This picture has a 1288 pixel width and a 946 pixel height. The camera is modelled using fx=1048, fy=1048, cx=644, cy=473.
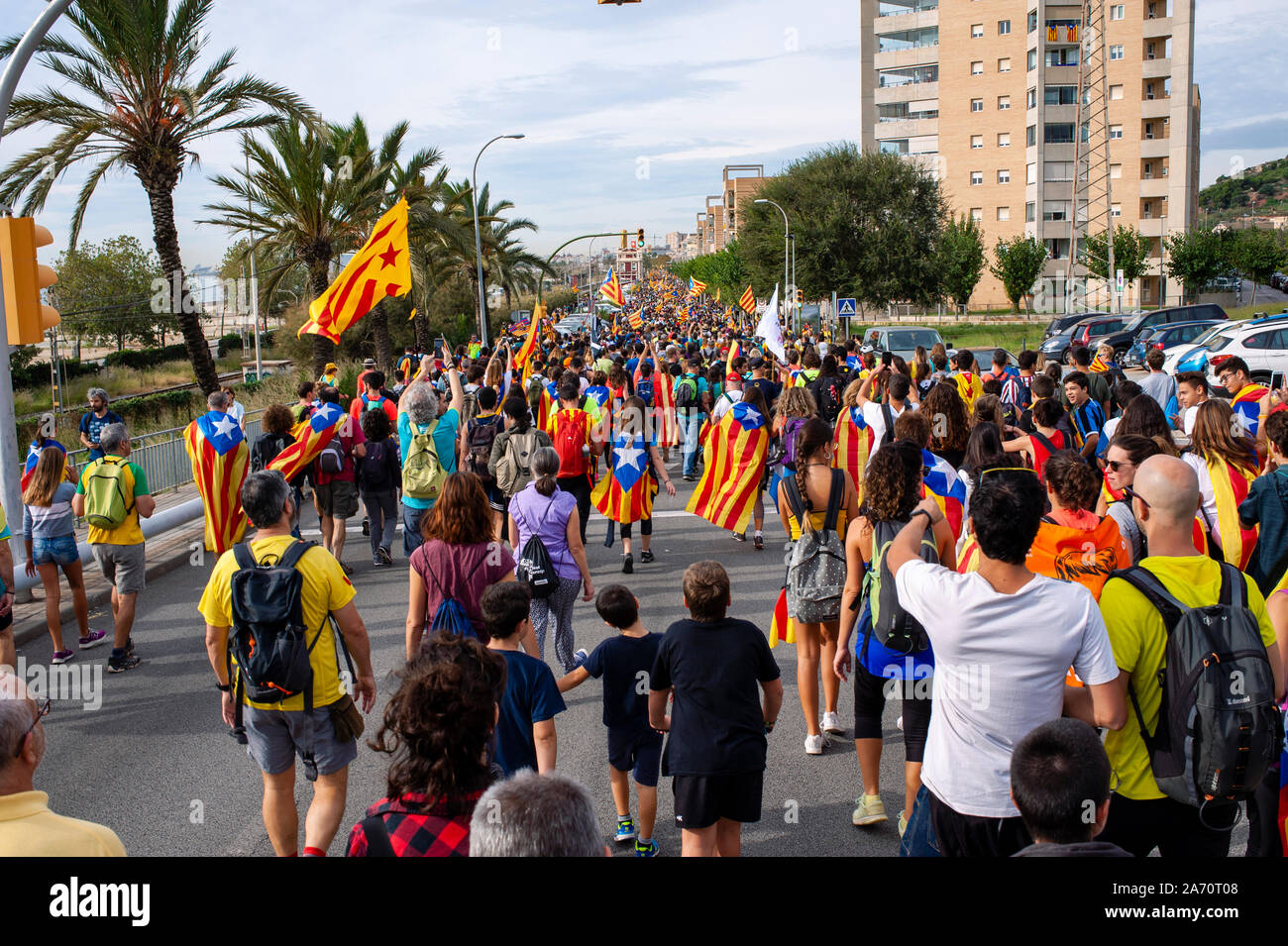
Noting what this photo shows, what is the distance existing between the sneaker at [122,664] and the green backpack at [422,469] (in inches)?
96.7

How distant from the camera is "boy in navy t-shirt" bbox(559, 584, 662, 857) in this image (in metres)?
4.52

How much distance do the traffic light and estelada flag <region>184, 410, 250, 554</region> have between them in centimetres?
141

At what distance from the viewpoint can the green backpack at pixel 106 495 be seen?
7.50m

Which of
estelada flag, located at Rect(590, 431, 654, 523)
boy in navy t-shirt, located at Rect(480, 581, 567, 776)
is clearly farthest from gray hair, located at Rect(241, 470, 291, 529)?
estelada flag, located at Rect(590, 431, 654, 523)

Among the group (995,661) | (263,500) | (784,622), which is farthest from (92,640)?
(995,661)

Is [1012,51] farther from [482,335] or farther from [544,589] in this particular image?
[544,589]

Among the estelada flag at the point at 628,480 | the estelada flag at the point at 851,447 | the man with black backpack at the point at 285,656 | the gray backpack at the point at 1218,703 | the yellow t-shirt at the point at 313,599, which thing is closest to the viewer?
the gray backpack at the point at 1218,703

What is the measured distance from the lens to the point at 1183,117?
64.2 metres

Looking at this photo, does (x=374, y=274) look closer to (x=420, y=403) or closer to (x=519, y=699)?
(x=420, y=403)

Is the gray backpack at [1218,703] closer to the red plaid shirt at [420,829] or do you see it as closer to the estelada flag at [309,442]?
the red plaid shirt at [420,829]

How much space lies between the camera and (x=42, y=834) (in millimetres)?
2416

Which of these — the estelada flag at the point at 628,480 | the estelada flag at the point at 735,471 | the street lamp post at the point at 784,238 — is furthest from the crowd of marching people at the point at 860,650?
Result: the street lamp post at the point at 784,238

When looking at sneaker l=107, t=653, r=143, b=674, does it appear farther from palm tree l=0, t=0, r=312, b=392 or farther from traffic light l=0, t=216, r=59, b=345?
palm tree l=0, t=0, r=312, b=392
